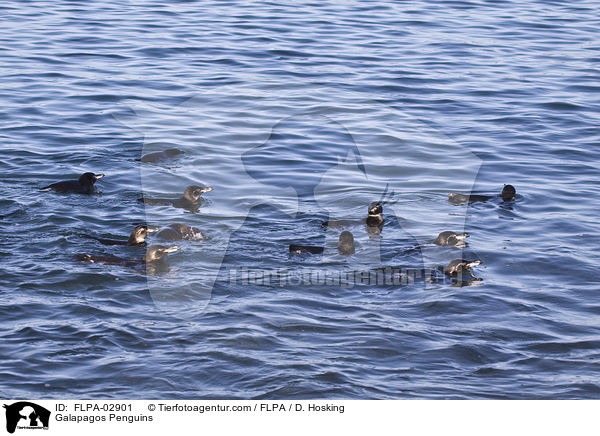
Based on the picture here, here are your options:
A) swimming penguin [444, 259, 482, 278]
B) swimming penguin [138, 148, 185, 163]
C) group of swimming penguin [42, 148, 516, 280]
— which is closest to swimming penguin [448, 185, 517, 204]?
group of swimming penguin [42, 148, 516, 280]

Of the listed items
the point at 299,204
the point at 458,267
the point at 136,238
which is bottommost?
the point at 458,267

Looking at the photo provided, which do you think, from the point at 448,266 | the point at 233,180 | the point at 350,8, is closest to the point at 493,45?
the point at 350,8

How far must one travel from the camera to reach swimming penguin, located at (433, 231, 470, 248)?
9.22 meters

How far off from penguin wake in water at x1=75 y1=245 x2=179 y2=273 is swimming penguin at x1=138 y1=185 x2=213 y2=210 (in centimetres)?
200

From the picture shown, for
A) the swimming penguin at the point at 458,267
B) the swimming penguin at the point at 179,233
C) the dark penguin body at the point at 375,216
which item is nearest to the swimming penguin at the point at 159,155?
the swimming penguin at the point at 179,233

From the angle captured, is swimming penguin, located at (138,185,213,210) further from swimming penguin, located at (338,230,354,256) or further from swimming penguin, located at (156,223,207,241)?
swimming penguin, located at (338,230,354,256)

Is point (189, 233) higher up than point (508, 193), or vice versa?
point (508, 193)

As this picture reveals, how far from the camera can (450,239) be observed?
30.2 ft

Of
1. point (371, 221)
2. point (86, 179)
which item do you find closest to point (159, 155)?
point (86, 179)

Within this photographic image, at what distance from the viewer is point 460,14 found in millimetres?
23703

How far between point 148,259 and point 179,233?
37.1 inches
